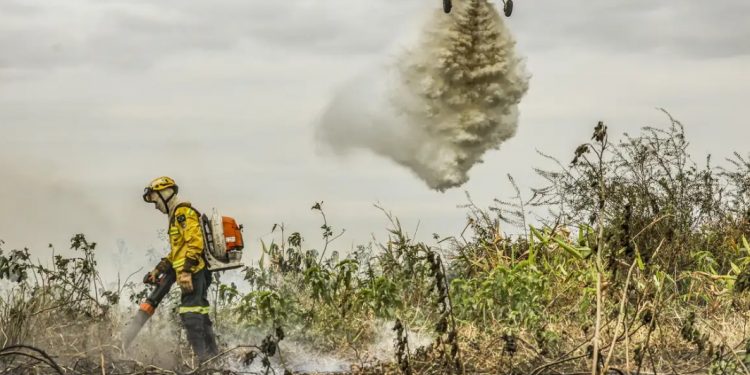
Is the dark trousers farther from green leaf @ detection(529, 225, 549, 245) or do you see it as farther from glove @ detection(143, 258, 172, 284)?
green leaf @ detection(529, 225, 549, 245)

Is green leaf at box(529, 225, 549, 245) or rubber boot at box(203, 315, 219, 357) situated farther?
green leaf at box(529, 225, 549, 245)

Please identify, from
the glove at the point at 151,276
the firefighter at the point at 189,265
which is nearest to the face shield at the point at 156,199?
the firefighter at the point at 189,265

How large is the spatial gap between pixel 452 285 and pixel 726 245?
4.66 m

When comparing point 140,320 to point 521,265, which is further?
point 521,265

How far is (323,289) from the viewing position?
40.4ft

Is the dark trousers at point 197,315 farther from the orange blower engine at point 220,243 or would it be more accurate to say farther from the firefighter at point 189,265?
the orange blower engine at point 220,243

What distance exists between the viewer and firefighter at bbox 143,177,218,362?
37.0 ft

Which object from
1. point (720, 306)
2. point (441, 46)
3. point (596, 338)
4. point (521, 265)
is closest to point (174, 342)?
point (521, 265)

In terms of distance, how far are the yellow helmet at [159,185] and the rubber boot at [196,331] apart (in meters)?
1.23

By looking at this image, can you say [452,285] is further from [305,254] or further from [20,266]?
[20,266]

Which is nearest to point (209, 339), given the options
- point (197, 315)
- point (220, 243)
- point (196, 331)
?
point (196, 331)

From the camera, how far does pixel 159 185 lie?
37.8 feet

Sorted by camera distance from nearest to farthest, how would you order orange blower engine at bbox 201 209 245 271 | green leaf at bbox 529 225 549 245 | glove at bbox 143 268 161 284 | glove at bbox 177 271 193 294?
1. glove at bbox 177 271 193 294
2. orange blower engine at bbox 201 209 245 271
3. glove at bbox 143 268 161 284
4. green leaf at bbox 529 225 549 245

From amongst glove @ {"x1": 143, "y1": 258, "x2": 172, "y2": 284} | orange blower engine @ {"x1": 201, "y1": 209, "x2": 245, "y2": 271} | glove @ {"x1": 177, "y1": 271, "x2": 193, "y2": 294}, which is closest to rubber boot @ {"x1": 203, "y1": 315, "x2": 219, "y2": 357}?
glove @ {"x1": 177, "y1": 271, "x2": 193, "y2": 294}
